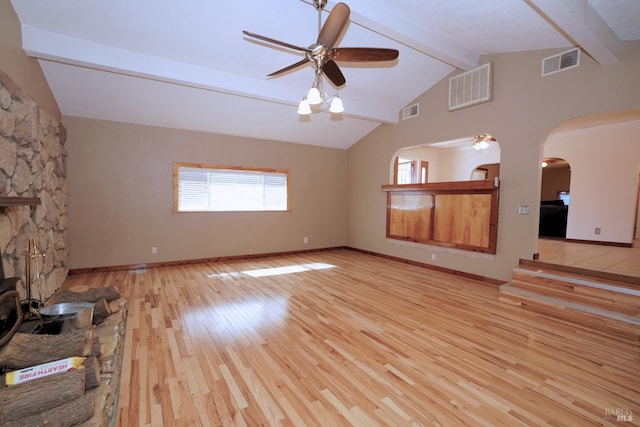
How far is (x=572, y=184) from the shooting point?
20.2 feet

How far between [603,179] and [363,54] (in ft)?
20.1

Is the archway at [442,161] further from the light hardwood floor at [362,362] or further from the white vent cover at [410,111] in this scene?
the light hardwood floor at [362,362]

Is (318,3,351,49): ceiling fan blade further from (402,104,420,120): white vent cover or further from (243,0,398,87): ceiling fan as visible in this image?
(402,104,420,120): white vent cover

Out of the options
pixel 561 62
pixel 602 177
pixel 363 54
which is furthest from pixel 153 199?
pixel 602 177

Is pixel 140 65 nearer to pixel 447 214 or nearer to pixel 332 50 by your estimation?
pixel 332 50

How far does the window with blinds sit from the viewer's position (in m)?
5.53

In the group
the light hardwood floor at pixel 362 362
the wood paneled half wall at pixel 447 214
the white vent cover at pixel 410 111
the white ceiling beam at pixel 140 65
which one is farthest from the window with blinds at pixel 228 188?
the white vent cover at pixel 410 111

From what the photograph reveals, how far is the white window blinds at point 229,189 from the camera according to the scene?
5566 mm

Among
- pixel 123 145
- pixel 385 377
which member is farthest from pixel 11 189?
pixel 385 377

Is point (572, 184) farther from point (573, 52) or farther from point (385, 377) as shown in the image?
point (385, 377)

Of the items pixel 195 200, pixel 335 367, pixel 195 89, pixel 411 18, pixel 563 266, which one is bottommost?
pixel 335 367

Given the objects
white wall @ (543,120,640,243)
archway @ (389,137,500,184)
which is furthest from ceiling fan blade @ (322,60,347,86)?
white wall @ (543,120,640,243)

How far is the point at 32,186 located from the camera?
3.02 meters

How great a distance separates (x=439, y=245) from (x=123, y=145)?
5914 mm
